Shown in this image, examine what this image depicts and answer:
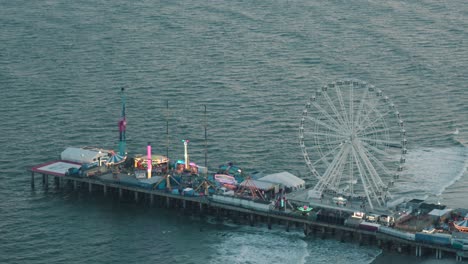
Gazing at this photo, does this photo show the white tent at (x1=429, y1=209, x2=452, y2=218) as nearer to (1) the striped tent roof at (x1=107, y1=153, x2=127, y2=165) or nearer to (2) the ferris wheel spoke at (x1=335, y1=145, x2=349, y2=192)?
(2) the ferris wheel spoke at (x1=335, y1=145, x2=349, y2=192)

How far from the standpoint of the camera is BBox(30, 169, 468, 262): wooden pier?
5413 inches

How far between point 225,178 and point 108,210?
55.3ft

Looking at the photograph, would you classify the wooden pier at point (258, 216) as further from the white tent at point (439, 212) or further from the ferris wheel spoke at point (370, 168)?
the ferris wheel spoke at point (370, 168)

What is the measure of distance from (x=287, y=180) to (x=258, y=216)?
868 cm

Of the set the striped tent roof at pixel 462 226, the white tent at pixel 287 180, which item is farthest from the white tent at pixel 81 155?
the striped tent roof at pixel 462 226

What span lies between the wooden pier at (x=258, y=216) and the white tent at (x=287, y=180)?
25.1ft

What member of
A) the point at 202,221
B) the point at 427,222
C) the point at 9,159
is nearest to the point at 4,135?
the point at 9,159

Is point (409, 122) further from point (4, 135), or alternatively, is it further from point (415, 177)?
point (4, 135)

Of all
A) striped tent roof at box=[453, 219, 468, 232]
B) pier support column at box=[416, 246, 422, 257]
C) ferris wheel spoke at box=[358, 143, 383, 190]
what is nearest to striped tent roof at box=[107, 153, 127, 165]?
ferris wheel spoke at box=[358, 143, 383, 190]

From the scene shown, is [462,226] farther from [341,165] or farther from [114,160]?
[114,160]

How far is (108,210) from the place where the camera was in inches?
6122

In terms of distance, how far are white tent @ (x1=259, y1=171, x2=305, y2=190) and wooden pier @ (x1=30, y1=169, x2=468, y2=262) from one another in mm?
7663

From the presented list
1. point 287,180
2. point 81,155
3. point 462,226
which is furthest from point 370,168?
point 81,155

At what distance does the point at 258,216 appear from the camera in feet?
489
